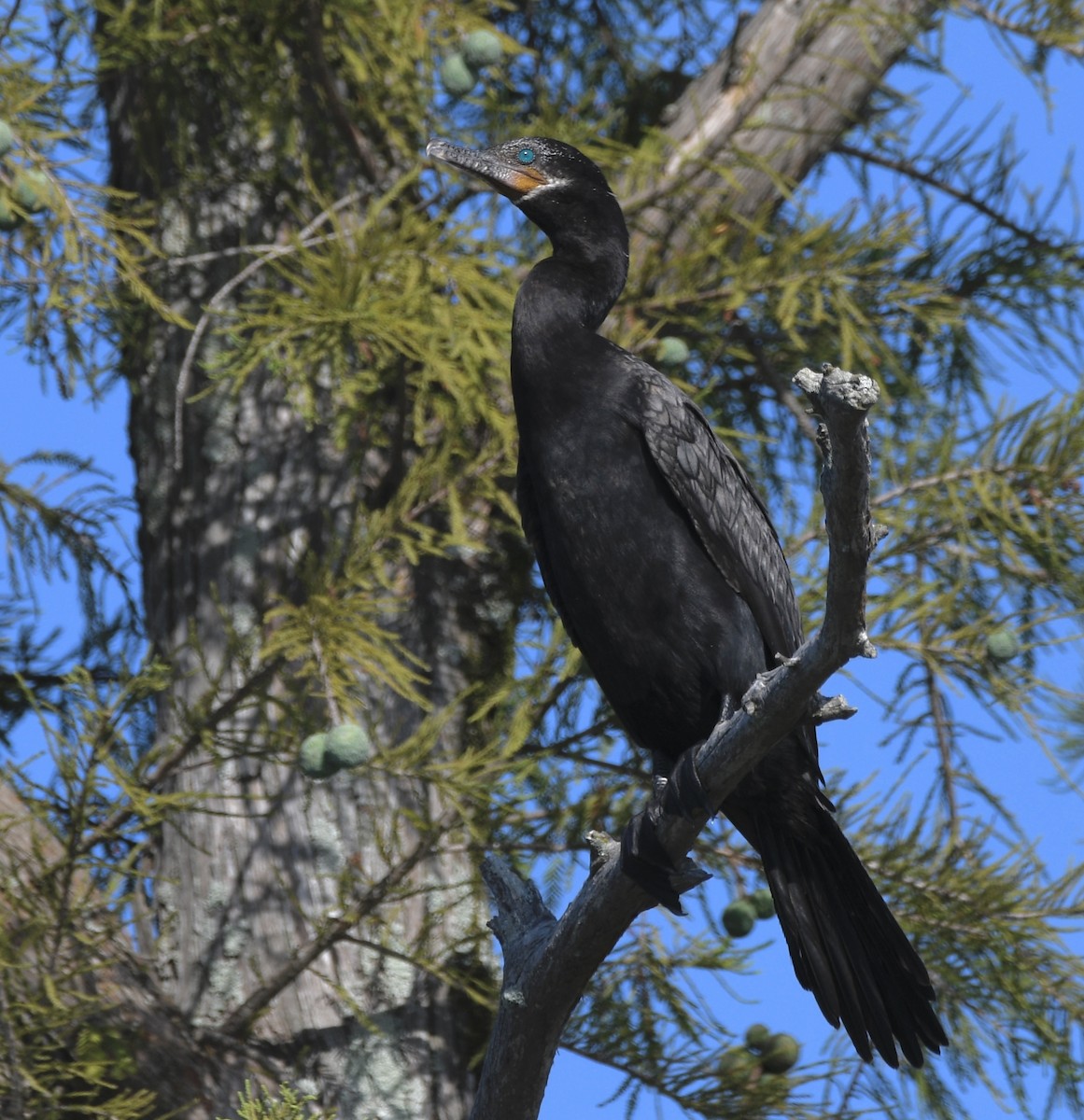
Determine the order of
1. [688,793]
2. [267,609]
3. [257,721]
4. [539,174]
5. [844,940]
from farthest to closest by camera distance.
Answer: [267,609]
[257,721]
[539,174]
[844,940]
[688,793]

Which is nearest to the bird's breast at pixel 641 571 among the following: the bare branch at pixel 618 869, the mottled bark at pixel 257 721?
the bare branch at pixel 618 869

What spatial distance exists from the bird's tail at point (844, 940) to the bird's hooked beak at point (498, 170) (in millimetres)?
1341

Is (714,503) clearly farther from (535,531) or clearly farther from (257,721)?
(257,721)

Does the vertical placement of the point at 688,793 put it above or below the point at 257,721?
below

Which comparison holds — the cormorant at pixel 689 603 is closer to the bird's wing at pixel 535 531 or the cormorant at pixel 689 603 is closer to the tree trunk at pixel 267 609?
the bird's wing at pixel 535 531

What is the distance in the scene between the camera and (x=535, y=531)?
3.04 metres

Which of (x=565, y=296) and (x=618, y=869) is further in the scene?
(x=565, y=296)

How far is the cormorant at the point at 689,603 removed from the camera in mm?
2715

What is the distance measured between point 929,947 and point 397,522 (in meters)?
1.59

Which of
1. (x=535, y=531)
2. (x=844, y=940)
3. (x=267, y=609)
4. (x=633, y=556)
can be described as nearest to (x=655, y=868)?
(x=844, y=940)

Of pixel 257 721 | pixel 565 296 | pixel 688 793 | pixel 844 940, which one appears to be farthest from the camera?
pixel 257 721

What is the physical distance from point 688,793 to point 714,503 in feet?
2.05

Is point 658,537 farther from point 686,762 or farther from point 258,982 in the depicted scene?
point 258,982

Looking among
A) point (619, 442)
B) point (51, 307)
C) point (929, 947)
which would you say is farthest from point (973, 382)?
point (51, 307)
